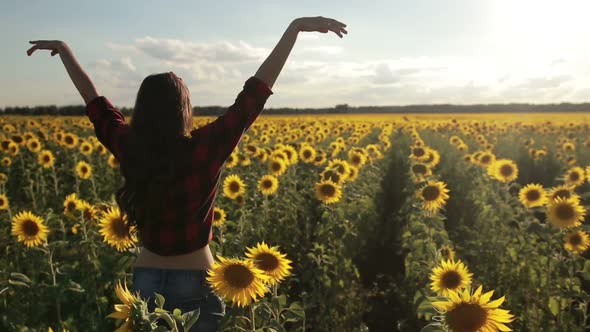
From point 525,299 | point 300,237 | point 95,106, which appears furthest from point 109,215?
point 525,299

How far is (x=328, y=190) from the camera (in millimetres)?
6766

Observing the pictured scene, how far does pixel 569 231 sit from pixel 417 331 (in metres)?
2.05

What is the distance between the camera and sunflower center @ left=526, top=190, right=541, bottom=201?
23.0 feet

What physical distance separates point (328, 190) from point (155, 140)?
14.8 ft

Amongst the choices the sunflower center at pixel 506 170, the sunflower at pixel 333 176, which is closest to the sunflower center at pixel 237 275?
the sunflower at pixel 333 176

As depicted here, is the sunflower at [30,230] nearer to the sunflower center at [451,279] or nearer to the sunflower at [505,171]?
the sunflower center at [451,279]

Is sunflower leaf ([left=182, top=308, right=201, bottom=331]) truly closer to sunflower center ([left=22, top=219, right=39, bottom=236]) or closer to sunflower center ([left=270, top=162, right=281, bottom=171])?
sunflower center ([left=22, top=219, right=39, bottom=236])

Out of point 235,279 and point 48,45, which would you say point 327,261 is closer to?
point 235,279

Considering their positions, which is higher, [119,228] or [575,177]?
[119,228]

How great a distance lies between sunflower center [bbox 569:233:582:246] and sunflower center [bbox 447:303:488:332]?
385cm

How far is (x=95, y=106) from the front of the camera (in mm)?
2758

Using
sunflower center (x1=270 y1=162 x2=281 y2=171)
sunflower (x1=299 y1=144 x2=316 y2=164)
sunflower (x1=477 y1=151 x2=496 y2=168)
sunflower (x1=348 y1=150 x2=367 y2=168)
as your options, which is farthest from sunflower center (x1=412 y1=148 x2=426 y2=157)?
sunflower center (x1=270 y1=162 x2=281 y2=171)

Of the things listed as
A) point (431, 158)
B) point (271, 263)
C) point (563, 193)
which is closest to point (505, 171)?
point (431, 158)

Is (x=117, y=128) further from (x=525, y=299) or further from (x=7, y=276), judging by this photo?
(x=525, y=299)
